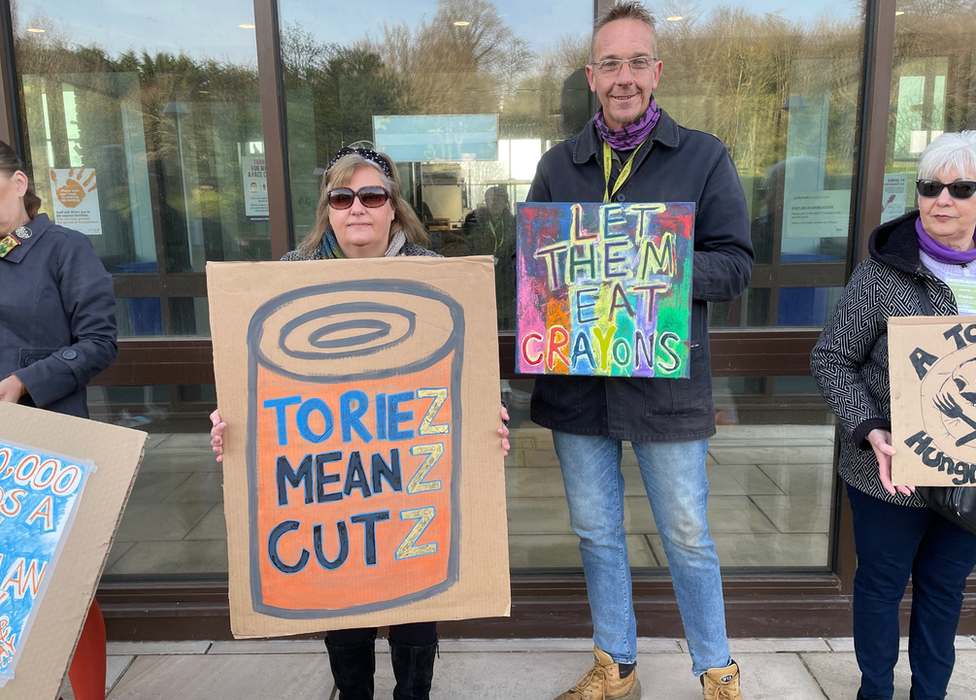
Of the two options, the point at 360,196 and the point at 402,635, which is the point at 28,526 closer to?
the point at 402,635

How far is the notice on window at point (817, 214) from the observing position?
2686 millimetres

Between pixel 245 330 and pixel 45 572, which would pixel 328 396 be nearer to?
pixel 245 330

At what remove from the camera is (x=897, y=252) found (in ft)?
6.14

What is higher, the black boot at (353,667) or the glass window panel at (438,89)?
the glass window panel at (438,89)

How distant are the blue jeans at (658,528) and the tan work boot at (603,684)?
2.0 inches

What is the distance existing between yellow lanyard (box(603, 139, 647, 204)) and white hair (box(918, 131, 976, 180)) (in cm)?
72

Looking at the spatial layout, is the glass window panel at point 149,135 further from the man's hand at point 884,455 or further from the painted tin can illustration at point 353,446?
the man's hand at point 884,455

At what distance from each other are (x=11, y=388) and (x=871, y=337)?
2.30 metres

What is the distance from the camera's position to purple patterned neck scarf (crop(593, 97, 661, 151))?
1931 mm

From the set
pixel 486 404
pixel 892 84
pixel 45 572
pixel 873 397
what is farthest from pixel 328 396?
pixel 892 84

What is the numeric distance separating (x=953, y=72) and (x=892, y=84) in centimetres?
24

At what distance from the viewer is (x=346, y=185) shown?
1.86 m

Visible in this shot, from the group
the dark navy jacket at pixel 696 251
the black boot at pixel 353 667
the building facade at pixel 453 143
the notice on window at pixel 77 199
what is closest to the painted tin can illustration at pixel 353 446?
the black boot at pixel 353 667

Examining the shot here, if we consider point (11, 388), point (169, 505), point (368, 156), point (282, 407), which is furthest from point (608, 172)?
point (169, 505)
